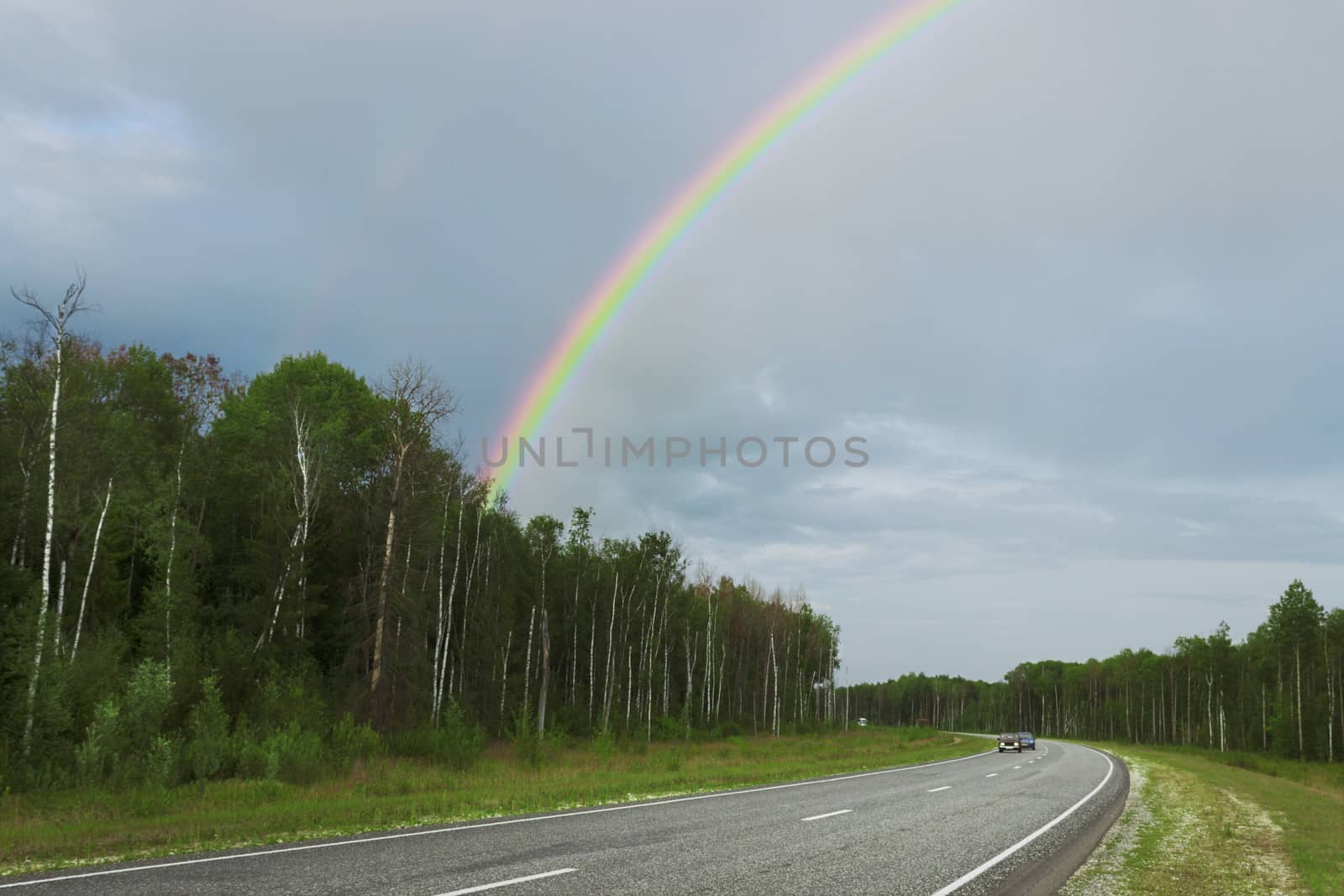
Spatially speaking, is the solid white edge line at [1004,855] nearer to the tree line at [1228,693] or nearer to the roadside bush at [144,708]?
the roadside bush at [144,708]

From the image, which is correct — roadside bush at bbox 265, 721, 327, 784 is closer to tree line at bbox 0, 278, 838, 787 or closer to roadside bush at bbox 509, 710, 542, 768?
tree line at bbox 0, 278, 838, 787

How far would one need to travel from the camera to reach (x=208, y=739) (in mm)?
19484

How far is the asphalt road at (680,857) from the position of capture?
9188 mm

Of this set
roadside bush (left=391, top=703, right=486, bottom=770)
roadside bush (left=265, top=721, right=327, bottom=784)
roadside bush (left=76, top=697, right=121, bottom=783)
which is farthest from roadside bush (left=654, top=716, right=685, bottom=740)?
roadside bush (left=76, top=697, right=121, bottom=783)

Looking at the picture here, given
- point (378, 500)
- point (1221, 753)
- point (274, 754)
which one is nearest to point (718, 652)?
point (1221, 753)

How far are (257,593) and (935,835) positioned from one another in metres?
36.0

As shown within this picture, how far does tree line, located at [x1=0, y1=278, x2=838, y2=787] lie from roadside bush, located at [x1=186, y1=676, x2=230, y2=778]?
8cm

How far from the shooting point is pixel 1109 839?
48.2ft

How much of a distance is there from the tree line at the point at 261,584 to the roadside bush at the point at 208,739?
75mm

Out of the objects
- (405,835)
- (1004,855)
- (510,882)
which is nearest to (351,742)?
(405,835)

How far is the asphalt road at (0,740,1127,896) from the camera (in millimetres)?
9188

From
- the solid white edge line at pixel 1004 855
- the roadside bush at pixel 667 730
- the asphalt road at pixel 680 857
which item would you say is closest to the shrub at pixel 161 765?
the asphalt road at pixel 680 857

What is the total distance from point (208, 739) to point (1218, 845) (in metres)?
21.2

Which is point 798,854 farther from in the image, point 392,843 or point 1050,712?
point 1050,712
